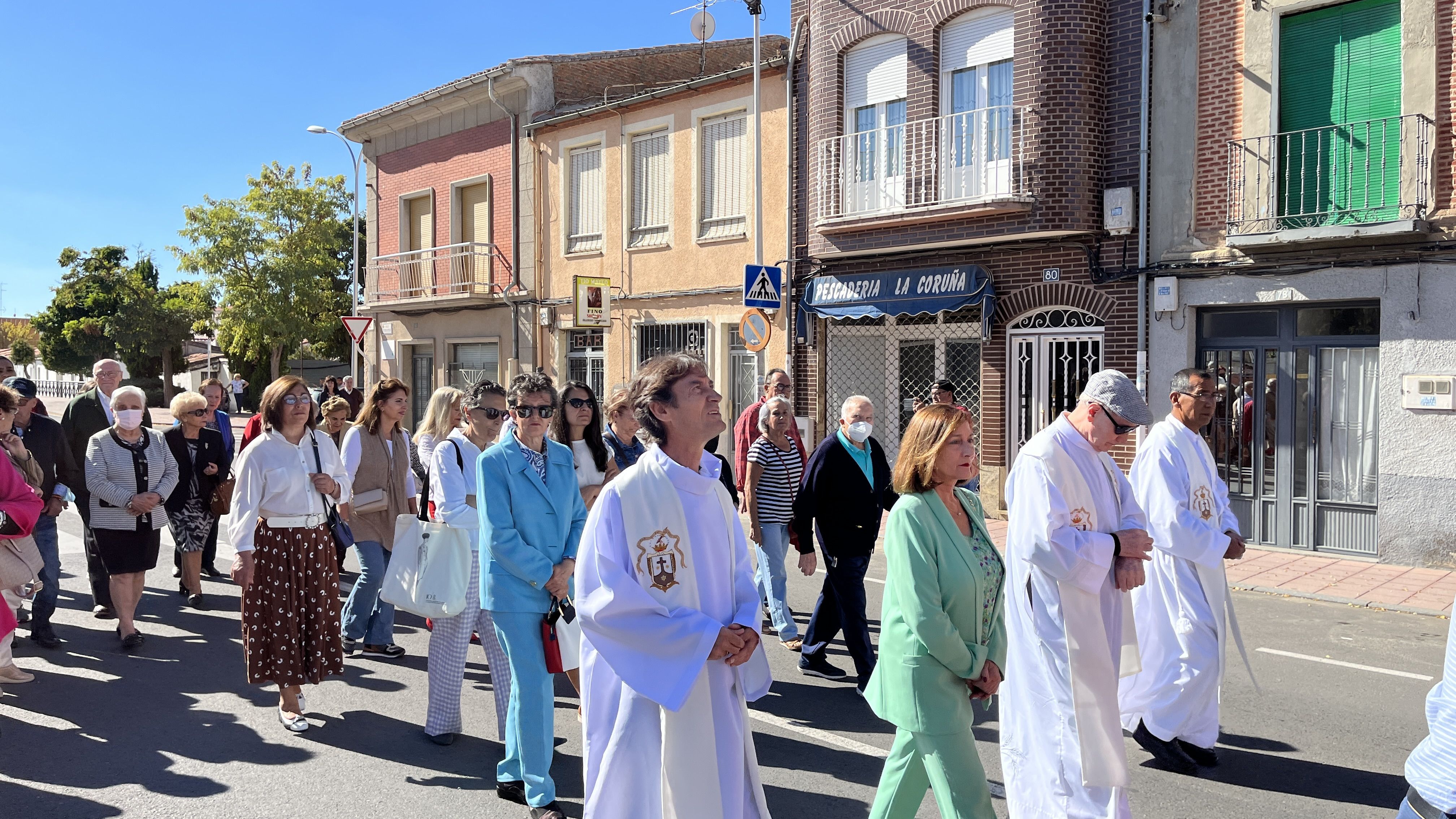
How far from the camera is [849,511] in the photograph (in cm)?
648

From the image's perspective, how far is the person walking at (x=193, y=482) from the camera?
885cm

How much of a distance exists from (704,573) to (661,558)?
14 centimetres

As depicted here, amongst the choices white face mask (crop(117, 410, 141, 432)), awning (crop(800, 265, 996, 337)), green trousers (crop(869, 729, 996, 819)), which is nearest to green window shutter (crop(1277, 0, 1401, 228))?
awning (crop(800, 265, 996, 337))

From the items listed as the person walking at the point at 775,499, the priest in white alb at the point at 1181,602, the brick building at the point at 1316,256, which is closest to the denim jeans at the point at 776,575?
the person walking at the point at 775,499

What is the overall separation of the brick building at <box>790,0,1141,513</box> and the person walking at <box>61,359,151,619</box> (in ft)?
31.1

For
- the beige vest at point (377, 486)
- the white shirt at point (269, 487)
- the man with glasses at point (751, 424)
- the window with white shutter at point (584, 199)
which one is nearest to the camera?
the white shirt at point (269, 487)

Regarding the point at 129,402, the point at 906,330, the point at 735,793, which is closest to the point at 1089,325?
the point at 906,330

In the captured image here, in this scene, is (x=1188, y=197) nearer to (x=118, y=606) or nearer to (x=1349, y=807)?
(x=1349, y=807)

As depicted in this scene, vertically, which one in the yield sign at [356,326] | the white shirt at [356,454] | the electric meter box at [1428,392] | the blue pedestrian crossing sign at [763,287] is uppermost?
the blue pedestrian crossing sign at [763,287]

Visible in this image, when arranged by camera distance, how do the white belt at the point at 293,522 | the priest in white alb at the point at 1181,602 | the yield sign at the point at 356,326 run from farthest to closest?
the yield sign at the point at 356,326
the white belt at the point at 293,522
the priest in white alb at the point at 1181,602

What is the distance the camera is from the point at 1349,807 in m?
4.65

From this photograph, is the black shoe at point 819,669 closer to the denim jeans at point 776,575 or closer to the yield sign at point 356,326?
the denim jeans at point 776,575

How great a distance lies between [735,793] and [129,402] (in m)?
6.20

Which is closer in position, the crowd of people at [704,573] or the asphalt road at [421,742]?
the crowd of people at [704,573]
